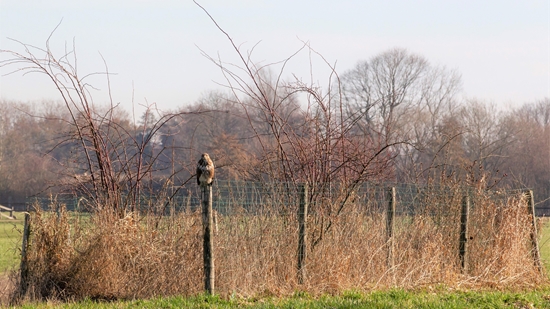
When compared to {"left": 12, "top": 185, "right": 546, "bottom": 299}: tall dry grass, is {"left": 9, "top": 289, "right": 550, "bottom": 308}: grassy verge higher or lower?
lower

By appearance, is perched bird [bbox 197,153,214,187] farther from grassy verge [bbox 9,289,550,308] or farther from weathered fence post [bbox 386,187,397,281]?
weathered fence post [bbox 386,187,397,281]

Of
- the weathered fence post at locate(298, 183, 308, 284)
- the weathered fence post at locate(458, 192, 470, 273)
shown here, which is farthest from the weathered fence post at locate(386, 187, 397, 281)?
the weathered fence post at locate(458, 192, 470, 273)

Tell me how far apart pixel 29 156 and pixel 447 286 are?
55.4 metres

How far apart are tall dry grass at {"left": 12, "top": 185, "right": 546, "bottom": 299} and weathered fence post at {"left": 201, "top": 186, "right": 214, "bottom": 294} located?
249 mm

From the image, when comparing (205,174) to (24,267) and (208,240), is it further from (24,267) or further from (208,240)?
(24,267)

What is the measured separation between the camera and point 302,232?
383 inches

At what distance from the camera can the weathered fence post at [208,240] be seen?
888cm

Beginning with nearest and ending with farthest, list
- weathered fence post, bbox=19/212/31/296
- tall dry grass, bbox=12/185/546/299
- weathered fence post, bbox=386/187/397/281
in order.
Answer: tall dry grass, bbox=12/185/546/299 → weathered fence post, bbox=19/212/31/296 → weathered fence post, bbox=386/187/397/281

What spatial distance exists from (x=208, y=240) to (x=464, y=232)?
5.04 metres

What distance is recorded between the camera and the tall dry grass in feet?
30.7

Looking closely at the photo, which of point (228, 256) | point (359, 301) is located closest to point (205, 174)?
point (228, 256)

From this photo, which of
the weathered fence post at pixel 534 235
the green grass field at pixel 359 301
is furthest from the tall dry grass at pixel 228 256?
the weathered fence post at pixel 534 235

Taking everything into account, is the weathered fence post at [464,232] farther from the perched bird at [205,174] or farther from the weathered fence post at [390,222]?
the perched bird at [205,174]

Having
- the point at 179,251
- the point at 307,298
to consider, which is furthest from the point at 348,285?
the point at 179,251
